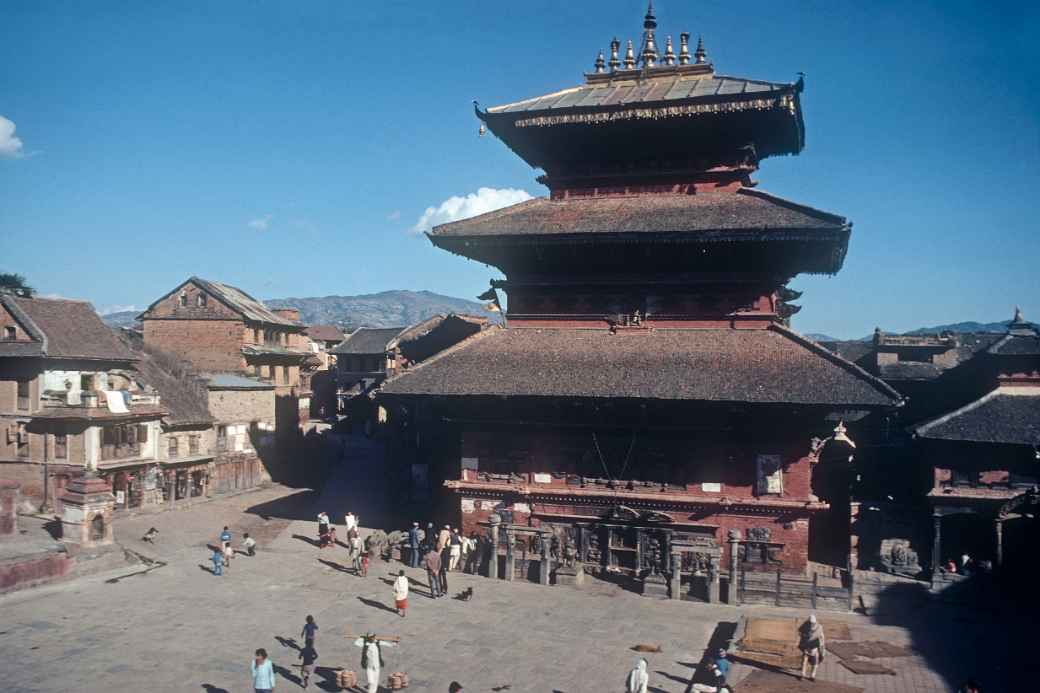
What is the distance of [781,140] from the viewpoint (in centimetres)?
2945

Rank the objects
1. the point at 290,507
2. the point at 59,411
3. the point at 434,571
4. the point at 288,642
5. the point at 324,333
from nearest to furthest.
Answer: the point at 288,642 → the point at 434,571 → the point at 59,411 → the point at 290,507 → the point at 324,333

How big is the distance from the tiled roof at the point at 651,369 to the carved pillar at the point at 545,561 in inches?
209

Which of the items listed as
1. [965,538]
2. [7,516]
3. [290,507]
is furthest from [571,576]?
[7,516]

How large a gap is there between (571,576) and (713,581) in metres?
4.74

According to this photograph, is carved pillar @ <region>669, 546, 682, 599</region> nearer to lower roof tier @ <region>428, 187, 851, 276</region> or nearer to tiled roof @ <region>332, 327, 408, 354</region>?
lower roof tier @ <region>428, 187, 851, 276</region>

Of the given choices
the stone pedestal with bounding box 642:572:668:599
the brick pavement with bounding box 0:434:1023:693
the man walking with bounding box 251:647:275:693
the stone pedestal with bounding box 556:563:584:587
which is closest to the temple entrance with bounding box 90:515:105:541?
the brick pavement with bounding box 0:434:1023:693

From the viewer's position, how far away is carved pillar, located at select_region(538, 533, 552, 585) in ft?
85.3

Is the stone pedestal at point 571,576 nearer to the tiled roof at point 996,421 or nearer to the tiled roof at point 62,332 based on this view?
the tiled roof at point 996,421

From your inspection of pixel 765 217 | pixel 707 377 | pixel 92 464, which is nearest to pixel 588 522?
pixel 707 377

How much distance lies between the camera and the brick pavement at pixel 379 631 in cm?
1834

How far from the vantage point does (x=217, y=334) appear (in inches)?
2117

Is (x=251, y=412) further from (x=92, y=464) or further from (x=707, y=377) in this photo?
(x=707, y=377)

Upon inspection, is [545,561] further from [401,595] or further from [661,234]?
[661,234]

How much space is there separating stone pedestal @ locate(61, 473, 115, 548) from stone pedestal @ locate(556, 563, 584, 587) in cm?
1734
